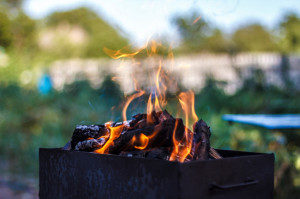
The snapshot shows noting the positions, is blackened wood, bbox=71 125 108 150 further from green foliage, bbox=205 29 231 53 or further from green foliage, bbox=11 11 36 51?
green foliage, bbox=205 29 231 53

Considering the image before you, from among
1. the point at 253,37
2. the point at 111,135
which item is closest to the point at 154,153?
the point at 111,135

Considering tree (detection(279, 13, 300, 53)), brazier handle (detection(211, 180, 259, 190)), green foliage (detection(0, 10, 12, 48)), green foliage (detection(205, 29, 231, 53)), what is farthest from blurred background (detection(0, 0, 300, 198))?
green foliage (detection(205, 29, 231, 53))

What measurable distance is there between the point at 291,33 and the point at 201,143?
816 inches

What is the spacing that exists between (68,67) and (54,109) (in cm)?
260

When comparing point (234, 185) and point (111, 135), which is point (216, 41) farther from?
point (234, 185)

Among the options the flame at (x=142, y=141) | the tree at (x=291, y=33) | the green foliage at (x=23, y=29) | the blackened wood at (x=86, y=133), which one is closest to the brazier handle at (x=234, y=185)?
the flame at (x=142, y=141)

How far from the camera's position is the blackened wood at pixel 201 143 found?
1876 millimetres

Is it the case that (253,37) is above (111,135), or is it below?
above

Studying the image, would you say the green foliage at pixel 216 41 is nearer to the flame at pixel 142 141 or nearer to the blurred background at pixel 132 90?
the blurred background at pixel 132 90

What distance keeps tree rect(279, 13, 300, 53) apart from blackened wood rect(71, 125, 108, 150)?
61.1ft

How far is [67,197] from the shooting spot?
80.0 inches

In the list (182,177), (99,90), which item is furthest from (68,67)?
(182,177)

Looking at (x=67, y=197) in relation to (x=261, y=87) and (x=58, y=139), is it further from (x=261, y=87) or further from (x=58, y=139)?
(x=261, y=87)

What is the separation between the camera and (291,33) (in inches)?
813
